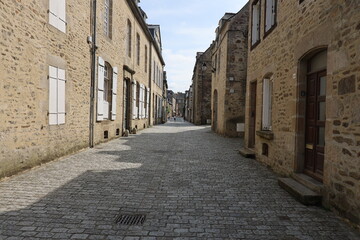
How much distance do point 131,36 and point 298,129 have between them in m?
12.6

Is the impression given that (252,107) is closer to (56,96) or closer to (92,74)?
(92,74)

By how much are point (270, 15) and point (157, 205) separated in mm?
6134

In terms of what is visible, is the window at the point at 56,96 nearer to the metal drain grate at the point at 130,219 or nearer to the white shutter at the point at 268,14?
the metal drain grate at the point at 130,219

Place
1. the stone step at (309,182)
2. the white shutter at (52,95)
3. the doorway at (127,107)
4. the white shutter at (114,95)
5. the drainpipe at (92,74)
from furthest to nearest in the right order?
the doorway at (127,107), the white shutter at (114,95), the drainpipe at (92,74), the white shutter at (52,95), the stone step at (309,182)

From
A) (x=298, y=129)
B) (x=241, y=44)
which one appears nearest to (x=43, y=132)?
(x=298, y=129)

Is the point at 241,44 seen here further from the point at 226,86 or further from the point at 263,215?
the point at 263,215

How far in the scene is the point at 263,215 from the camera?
3.75 meters

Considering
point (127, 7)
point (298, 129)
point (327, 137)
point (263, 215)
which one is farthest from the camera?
point (127, 7)

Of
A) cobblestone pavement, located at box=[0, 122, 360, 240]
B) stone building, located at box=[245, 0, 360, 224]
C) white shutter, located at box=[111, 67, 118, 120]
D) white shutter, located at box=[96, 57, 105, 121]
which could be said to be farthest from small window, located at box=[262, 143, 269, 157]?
white shutter, located at box=[111, 67, 118, 120]

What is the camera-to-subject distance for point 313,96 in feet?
16.8

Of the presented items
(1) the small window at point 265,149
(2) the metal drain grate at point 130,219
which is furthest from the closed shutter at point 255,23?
(2) the metal drain grate at point 130,219

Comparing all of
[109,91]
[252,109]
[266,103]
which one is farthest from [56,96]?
[252,109]

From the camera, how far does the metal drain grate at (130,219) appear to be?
11.3 ft

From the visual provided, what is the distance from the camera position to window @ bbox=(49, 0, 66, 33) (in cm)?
689
